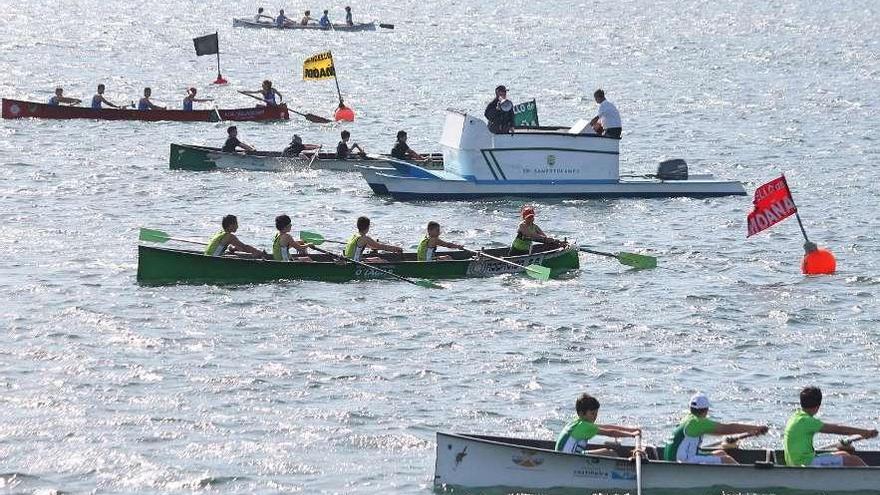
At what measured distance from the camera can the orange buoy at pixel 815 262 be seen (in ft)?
126

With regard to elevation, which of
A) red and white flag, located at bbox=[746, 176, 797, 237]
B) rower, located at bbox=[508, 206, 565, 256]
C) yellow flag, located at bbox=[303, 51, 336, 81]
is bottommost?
rower, located at bbox=[508, 206, 565, 256]

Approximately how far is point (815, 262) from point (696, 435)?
54.4 ft

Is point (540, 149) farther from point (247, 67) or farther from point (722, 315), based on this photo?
point (247, 67)

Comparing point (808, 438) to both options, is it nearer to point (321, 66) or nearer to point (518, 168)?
point (518, 168)

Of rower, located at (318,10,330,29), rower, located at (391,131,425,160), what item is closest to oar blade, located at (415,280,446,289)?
rower, located at (391,131,425,160)

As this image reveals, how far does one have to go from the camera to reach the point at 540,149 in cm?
4619

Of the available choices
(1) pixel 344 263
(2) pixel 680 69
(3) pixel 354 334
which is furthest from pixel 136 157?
(2) pixel 680 69

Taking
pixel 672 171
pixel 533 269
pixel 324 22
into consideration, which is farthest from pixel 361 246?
pixel 324 22

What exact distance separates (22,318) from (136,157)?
77.9 ft

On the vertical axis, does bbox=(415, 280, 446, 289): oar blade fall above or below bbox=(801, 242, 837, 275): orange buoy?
below

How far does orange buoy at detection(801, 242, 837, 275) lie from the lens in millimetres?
38312

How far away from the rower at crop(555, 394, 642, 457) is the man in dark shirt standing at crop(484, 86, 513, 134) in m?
22.9

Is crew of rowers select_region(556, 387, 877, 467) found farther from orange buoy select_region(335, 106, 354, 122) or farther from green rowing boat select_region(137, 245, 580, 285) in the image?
orange buoy select_region(335, 106, 354, 122)

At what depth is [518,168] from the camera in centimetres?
4641
